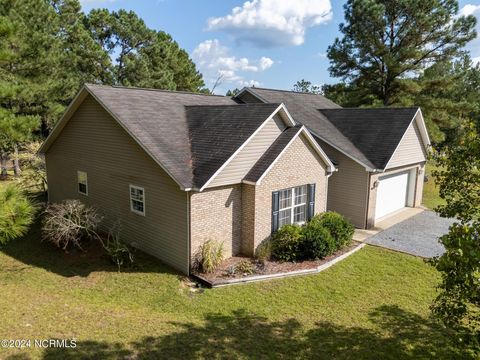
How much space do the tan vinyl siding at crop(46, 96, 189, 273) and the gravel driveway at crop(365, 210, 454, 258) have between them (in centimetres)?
889

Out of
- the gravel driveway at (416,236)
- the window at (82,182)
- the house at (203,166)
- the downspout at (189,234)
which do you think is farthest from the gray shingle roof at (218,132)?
the gravel driveway at (416,236)

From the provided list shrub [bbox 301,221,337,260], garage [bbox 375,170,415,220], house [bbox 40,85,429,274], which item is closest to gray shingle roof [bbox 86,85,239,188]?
house [bbox 40,85,429,274]

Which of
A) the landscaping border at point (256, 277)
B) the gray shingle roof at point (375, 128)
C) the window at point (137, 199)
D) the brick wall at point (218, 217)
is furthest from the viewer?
the gray shingle roof at point (375, 128)

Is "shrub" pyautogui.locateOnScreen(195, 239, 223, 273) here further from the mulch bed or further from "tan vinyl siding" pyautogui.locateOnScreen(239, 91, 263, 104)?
"tan vinyl siding" pyautogui.locateOnScreen(239, 91, 263, 104)

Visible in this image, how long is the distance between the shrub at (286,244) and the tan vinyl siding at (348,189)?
18.2 ft

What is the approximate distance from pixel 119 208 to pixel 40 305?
19.0 ft

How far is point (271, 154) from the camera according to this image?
539 inches

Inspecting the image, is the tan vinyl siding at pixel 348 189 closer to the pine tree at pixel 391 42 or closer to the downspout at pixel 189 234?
the downspout at pixel 189 234

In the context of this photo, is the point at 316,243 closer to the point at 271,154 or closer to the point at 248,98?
the point at 271,154

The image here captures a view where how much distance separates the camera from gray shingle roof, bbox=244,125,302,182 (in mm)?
13156

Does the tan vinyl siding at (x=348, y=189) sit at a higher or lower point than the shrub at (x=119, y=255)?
higher

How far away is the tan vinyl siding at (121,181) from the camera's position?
12.6m

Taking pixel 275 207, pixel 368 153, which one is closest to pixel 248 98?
pixel 368 153

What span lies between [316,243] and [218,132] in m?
5.75
